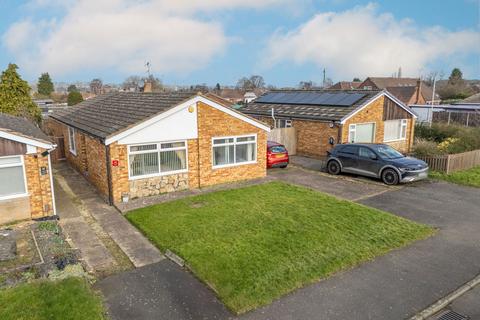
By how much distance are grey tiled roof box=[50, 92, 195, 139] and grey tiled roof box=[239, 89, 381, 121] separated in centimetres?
933

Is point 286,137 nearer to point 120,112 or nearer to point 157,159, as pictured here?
point 120,112

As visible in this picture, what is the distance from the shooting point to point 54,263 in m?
7.98

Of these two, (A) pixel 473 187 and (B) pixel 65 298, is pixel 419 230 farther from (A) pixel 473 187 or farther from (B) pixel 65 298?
(B) pixel 65 298

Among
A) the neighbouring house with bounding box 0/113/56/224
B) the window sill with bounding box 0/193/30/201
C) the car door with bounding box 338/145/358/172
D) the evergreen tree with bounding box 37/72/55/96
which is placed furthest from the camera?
the evergreen tree with bounding box 37/72/55/96

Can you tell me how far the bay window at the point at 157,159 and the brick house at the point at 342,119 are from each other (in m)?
9.68

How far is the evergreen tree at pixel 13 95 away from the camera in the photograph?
72.3ft

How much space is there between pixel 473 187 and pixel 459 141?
584 cm

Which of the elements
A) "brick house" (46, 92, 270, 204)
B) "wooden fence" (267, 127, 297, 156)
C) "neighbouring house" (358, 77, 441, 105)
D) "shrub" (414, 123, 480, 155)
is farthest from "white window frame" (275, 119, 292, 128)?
"neighbouring house" (358, 77, 441, 105)

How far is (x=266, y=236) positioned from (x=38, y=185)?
271 inches

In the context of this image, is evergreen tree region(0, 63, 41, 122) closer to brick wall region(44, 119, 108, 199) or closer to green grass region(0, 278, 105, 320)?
brick wall region(44, 119, 108, 199)

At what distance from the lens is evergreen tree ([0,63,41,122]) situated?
22.0 m

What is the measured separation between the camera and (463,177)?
15.9 metres

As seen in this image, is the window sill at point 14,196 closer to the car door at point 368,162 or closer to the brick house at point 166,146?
the brick house at point 166,146

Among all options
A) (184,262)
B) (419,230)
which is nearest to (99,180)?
(184,262)
